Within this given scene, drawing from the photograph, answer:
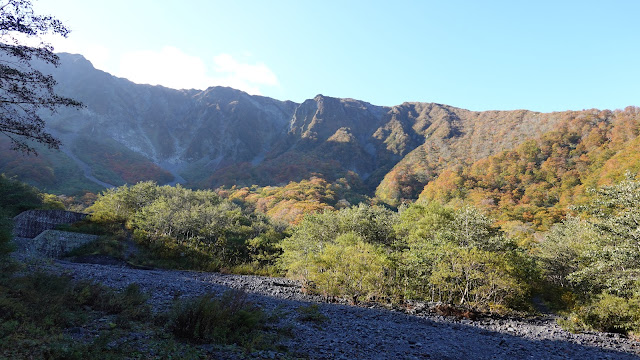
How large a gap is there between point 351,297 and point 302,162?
105 meters

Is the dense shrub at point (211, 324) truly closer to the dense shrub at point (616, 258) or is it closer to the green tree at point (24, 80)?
the green tree at point (24, 80)

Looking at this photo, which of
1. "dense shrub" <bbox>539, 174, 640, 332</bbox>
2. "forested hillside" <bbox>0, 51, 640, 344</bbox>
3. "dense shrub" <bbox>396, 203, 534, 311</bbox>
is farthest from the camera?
"forested hillside" <bbox>0, 51, 640, 344</bbox>

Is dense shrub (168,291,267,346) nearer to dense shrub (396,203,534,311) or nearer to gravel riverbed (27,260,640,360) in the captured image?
gravel riverbed (27,260,640,360)

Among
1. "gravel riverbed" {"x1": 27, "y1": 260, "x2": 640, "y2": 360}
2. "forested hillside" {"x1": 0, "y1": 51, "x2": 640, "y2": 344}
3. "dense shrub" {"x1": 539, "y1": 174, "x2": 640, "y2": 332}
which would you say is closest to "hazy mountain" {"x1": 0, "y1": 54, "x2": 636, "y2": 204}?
"forested hillside" {"x1": 0, "y1": 51, "x2": 640, "y2": 344}

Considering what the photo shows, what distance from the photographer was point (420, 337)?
11.7 m

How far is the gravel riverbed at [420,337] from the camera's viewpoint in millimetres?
9523

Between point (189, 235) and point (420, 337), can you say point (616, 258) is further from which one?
point (189, 235)

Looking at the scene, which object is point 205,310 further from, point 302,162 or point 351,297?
point 302,162

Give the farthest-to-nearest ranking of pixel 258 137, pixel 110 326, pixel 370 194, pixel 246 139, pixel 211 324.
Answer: pixel 258 137 < pixel 246 139 < pixel 370 194 < pixel 211 324 < pixel 110 326

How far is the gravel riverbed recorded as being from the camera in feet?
31.2

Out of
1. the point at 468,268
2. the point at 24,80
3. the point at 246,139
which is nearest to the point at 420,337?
the point at 468,268

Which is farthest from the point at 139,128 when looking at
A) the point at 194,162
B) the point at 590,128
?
the point at 590,128

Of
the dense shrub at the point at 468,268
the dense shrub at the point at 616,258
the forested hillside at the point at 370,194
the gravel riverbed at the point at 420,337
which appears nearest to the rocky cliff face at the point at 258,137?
the forested hillside at the point at 370,194

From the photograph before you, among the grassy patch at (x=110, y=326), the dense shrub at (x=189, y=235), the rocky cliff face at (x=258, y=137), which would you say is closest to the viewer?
the grassy patch at (x=110, y=326)
